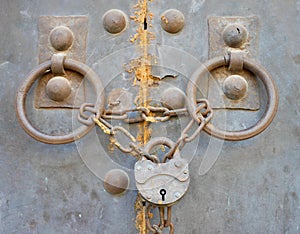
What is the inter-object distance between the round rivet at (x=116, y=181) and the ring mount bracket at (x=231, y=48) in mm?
326

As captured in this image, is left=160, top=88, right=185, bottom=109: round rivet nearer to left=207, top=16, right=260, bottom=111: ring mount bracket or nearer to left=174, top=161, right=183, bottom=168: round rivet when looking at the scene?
left=207, top=16, right=260, bottom=111: ring mount bracket

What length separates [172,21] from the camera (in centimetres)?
204

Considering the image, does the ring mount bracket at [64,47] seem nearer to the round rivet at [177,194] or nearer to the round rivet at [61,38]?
the round rivet at [61,38]

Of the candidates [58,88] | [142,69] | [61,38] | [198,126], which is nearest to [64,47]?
[61,38]

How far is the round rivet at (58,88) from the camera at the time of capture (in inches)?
78.4

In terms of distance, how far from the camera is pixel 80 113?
1952 mm

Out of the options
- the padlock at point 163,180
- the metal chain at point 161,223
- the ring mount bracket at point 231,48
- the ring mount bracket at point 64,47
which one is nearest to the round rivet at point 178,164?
the padlock at point 163,180

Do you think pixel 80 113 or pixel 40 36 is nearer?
pixel 80 113

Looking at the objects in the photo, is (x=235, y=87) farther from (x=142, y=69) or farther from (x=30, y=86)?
(x=30, y=86)

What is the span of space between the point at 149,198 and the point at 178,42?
0.51m

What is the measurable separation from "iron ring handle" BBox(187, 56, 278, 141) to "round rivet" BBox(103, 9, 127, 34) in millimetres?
264

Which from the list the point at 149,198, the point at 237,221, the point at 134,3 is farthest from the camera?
the point at 134,3

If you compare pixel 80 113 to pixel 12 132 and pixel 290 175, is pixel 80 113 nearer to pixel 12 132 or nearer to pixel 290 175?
pixel 12 132

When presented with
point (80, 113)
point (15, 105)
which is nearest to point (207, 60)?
point (80, 113)
